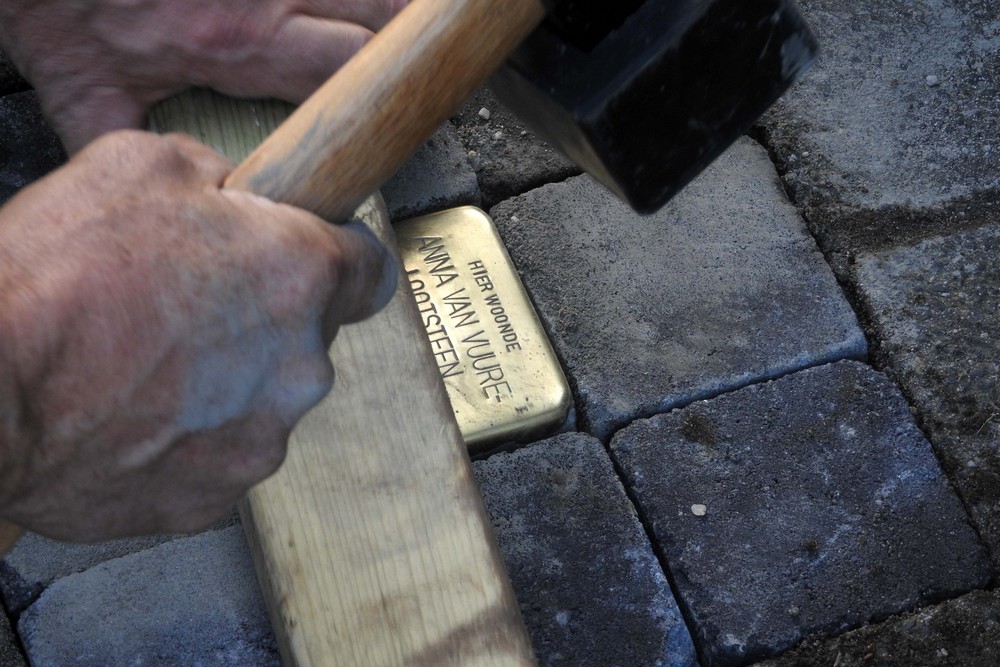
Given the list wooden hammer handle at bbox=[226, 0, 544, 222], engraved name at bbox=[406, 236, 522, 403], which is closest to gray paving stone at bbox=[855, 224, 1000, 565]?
engraved name at bbox=[406, 236, 522, 403]

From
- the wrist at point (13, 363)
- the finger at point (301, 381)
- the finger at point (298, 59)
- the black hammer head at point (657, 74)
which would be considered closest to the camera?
the wrist at point (13, 363)

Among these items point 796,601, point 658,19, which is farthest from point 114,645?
point 658,19

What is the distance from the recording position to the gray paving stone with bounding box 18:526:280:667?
5.53 feet

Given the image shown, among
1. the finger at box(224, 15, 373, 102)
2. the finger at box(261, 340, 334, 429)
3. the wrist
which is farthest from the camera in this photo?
the finger at box(224, 15, 373, 102)

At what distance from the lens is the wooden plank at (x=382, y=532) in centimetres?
117

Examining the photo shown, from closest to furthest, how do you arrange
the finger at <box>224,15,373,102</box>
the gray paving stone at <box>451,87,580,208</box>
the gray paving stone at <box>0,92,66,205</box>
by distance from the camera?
1. the finger at <box>224,15,373,102</box>
2. the gray paving stone at <box>0,92,66,205</box>
3. the gray paving stone at <box>451,87,580,208</box>

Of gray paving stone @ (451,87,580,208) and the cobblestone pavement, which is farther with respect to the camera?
gray paving stone @ (451,87,580,208)

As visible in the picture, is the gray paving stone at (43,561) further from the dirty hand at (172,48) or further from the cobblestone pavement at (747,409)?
the dirty hand at (172,48)

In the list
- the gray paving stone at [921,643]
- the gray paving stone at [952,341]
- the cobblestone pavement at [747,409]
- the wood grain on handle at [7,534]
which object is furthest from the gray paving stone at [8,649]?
the gray paving stone at [952,341]

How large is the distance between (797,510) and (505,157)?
3.18ft

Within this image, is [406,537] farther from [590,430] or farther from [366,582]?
[590,430]

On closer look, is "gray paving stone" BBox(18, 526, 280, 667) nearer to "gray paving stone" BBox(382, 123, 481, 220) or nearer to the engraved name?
the engraved name

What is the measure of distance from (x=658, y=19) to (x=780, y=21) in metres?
0.13

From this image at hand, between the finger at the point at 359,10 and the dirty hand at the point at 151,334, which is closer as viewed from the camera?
the dirty hand at the point at 151,334
